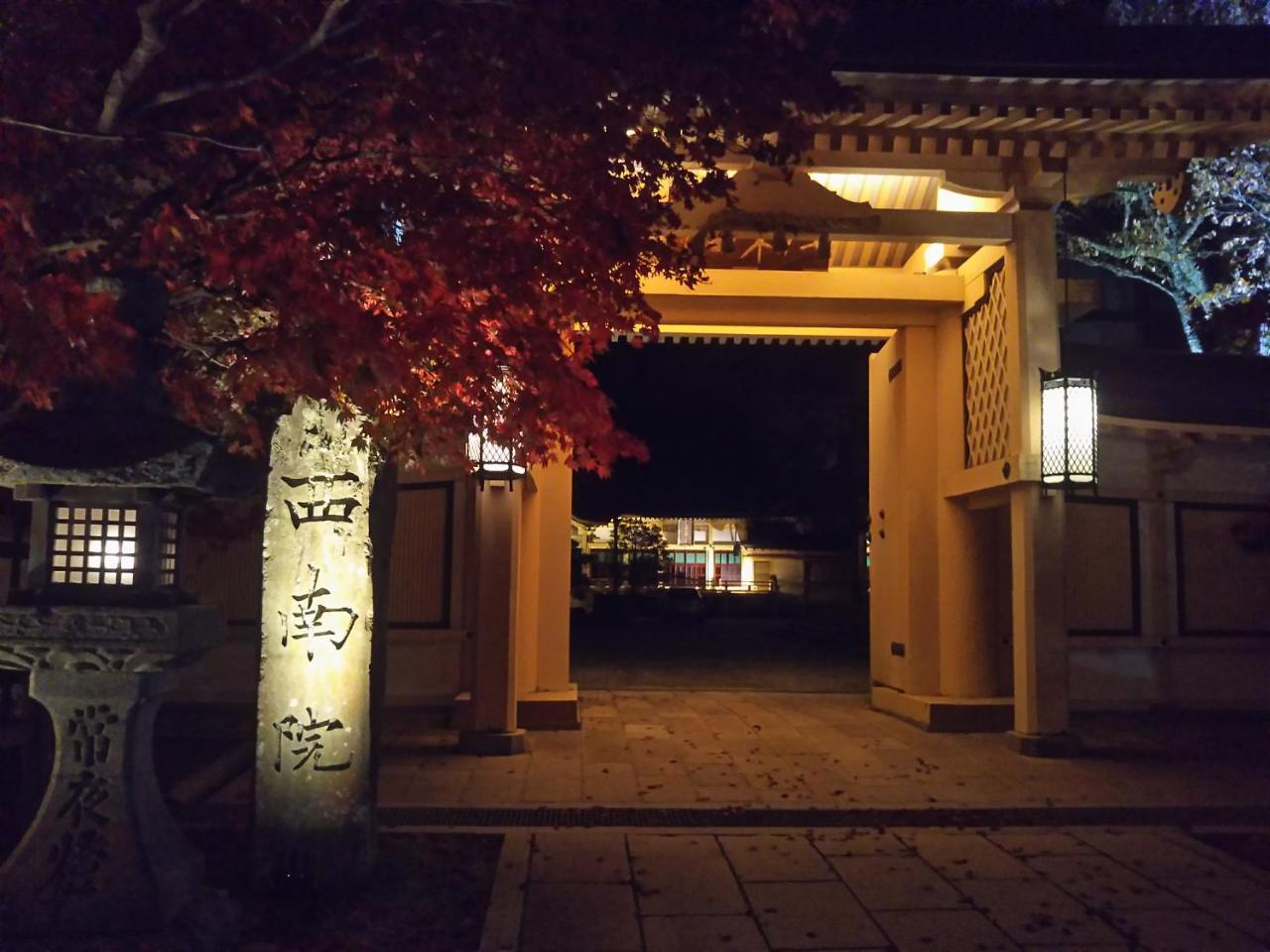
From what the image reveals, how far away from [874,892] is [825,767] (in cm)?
352

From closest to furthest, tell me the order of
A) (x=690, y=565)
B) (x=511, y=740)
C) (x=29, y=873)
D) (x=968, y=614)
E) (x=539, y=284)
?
(x=29, y=873), (x=539, y=284), (x=511, y=740), (x=968, y=614), (x=690, y=565)

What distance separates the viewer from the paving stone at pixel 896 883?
5836 millimetres

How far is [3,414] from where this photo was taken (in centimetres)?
512

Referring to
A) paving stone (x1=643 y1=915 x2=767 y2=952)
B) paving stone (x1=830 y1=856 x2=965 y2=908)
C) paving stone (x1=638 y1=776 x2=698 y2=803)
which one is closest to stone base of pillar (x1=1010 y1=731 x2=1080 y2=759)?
paving stone (x1=638 y1=776 x2=698 y2=803)

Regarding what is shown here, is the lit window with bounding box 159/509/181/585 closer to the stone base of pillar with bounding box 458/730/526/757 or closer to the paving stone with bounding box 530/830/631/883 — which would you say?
the paving stone with bounding box 530/830/631/883

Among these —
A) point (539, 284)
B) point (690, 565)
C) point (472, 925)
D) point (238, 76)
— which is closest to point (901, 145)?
point (539, 284)

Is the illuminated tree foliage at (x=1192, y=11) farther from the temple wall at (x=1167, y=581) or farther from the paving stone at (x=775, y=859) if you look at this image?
the paving stone at (x=775, y=859)

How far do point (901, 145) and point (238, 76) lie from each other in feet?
23.3

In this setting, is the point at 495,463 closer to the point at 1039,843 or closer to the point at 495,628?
the point at 495,628

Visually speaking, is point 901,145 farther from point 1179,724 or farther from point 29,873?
point 29,873

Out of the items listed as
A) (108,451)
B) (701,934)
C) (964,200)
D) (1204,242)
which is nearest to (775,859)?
A: (701,934)

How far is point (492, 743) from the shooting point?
32.5 feet

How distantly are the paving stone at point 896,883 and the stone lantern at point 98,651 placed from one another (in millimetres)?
3786

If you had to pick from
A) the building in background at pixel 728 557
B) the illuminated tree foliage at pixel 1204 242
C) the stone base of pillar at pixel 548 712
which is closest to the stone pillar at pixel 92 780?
the stone base of pillar at pixel 548 712
